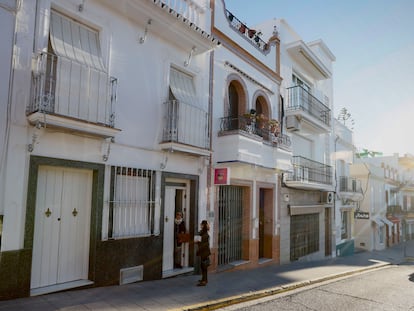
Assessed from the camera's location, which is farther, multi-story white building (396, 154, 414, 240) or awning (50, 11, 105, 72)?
multi-story white building (396, 154, 414, 240)

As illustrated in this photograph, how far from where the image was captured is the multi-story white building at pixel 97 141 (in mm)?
6062

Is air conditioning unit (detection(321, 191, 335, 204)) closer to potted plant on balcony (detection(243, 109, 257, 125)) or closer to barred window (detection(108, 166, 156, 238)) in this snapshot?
potted plant on balcony (detection(243, 109, 257, 125))

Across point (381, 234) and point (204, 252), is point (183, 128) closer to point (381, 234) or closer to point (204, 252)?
point (204, 252)

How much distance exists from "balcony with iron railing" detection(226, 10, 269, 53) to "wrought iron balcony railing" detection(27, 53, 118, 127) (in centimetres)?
670

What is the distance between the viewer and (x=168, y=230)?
364 inches

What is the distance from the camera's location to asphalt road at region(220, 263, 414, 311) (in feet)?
24.2

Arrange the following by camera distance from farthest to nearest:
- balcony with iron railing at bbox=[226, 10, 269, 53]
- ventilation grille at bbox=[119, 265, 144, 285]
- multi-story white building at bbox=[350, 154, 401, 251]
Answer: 1. multi-story white building at bbox=[350, 154, 401, 251]
2. balcony with iron railing at bbox=[226, 10, 269, 53]
3. ventilation grille at bbox=[119, 265, 144, 285]

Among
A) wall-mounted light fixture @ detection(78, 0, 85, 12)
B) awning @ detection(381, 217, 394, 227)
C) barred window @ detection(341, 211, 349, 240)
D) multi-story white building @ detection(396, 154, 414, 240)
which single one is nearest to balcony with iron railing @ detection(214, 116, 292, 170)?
wall-mounted light fixture @ detection(78, 0, 85, 12)

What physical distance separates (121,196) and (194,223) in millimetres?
2650

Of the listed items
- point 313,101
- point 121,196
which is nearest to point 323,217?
point 313,101

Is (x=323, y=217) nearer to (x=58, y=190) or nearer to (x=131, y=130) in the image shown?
(x=131, y=130)

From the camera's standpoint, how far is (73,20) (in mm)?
7332

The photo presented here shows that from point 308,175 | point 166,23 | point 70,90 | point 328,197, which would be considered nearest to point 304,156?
point 308,175

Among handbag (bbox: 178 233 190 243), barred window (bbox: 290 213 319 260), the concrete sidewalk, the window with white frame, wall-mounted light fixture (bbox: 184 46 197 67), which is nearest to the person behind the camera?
the concrete sidewalk
